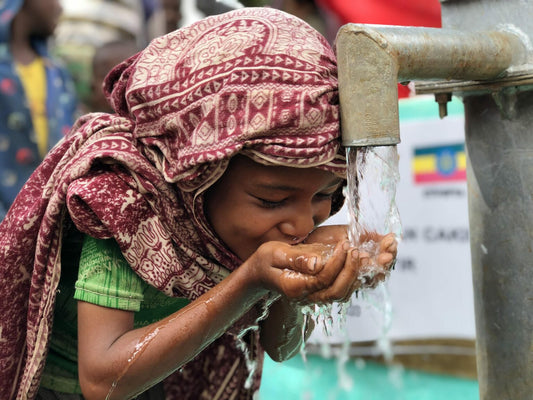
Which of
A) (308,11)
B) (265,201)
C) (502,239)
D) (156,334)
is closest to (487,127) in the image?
(502,239)

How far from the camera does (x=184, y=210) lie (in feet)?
6.24

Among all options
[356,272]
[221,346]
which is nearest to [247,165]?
[356,272]

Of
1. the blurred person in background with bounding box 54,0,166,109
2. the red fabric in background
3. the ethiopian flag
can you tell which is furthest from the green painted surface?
the blurred person in background with bounding box 54,0,166,109

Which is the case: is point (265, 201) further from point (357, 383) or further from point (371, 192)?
point (357, 383)

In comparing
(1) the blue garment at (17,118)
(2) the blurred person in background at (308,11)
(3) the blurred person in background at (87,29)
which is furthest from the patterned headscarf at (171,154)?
(3) the blurred person in background at (87,29)

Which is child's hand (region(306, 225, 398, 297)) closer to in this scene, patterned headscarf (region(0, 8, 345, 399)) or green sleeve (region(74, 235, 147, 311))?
patterned headscarf (region(0, 8, 345, 399))

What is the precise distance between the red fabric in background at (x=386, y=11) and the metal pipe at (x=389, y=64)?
344cm

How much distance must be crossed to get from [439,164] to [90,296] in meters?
2.72

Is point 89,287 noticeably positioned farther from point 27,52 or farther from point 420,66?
point 27,52

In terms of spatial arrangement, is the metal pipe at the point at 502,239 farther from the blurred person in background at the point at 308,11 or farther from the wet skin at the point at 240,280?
the blurred person in background at the point at 308,11

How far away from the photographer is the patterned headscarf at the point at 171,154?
5.70 feet

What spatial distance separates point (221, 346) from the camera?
96.9 inches

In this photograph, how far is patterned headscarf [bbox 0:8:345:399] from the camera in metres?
1.74

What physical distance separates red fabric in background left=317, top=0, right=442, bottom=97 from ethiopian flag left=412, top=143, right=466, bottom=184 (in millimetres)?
890
